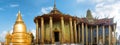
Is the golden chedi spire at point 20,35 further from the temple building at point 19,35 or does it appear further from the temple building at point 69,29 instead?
the temple building at point 69,29

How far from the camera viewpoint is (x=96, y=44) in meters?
50.5

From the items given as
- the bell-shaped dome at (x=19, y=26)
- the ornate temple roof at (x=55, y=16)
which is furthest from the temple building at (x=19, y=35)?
the ornate temple roof at (x=55, y=16)

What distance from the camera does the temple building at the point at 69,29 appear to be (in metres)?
39.5

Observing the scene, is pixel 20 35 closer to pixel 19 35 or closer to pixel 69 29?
pixel 19 35

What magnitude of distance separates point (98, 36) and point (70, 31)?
13129mm

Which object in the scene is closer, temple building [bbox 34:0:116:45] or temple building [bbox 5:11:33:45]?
temple building [bbox 34:0:116:45]

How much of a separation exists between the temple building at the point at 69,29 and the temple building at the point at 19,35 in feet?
6.58

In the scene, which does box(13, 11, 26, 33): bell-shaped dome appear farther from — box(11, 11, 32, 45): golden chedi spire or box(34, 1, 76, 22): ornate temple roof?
box(34, 1, 76, 22): ornate temple roof

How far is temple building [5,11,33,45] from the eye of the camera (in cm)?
4084

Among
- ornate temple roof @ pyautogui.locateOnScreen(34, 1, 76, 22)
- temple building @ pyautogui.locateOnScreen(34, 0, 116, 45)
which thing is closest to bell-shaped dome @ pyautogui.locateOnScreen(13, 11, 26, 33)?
temple building @ pyautogui.locateOnScreen(34, 0, 116, 45)

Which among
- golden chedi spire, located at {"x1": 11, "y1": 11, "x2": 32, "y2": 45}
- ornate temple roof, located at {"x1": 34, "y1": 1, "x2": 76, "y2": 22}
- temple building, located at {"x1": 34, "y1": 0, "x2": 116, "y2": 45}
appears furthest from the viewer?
golden chedi spire, located at {"x1": 11, "y1": 11, "x2": 32, "y2": 45}

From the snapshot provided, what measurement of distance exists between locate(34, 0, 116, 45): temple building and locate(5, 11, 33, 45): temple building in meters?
2.01

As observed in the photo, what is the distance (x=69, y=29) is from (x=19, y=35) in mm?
9139

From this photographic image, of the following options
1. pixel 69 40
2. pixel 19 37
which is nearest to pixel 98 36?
pixel 69 40
